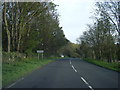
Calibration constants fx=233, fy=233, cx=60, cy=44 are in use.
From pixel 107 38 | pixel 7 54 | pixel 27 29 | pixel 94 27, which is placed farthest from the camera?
pixel 94 27

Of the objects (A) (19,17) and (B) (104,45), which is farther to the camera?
(B) (104,45)

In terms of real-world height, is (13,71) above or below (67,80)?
above

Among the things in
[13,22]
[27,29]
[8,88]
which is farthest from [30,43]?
[8,88]

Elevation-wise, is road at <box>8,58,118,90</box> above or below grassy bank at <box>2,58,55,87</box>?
below

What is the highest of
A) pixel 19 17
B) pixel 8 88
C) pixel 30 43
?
pixel 19 17

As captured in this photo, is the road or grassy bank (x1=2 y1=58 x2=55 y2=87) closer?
the road

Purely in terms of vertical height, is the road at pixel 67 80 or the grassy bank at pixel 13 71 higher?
the grassy bank at pixel 13 71

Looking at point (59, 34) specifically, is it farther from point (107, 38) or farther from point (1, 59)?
point (1, 59)

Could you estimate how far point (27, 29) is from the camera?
4800 centimetres

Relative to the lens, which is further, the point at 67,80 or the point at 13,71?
the point at 13,71

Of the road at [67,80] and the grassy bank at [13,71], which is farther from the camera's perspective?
the grassy bank at [13,71]

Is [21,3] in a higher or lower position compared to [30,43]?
higher

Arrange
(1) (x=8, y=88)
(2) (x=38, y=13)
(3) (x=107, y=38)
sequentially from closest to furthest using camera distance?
(1) (x=8, y=88), (2) (x=38, y=13), (3) (x=107, y=38)

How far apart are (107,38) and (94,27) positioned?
6.11 meters
